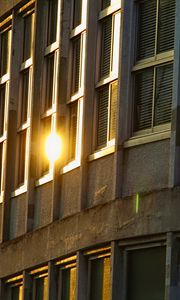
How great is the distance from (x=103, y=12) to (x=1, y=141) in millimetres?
6274

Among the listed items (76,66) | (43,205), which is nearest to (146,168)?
(76,66)

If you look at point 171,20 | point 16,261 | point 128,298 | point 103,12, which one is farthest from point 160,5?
point 16,261

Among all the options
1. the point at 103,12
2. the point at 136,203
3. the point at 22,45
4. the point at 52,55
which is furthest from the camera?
the point at 22,45

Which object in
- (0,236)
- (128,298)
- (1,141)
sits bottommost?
(128,298)

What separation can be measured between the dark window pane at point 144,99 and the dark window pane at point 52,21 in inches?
192

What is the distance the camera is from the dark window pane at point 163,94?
2362 cm

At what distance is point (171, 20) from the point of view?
23.8 m

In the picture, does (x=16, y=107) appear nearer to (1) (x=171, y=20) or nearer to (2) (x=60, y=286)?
(2) (x=60, y=286)

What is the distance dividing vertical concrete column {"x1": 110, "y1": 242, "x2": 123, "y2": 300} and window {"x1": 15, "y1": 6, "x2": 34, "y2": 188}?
615cm

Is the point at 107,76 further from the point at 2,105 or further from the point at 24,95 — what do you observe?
the point at 2,105

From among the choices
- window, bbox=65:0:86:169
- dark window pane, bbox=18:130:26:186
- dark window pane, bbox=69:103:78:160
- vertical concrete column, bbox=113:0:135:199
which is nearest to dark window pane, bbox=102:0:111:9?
window, bbox=65:0:86:169

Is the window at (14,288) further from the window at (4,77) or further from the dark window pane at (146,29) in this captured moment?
the dark window pane at (146,29)

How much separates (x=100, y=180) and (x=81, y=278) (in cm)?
170

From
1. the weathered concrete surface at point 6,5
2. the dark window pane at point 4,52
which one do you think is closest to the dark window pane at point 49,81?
the weathered concrete surface at point 6,5
